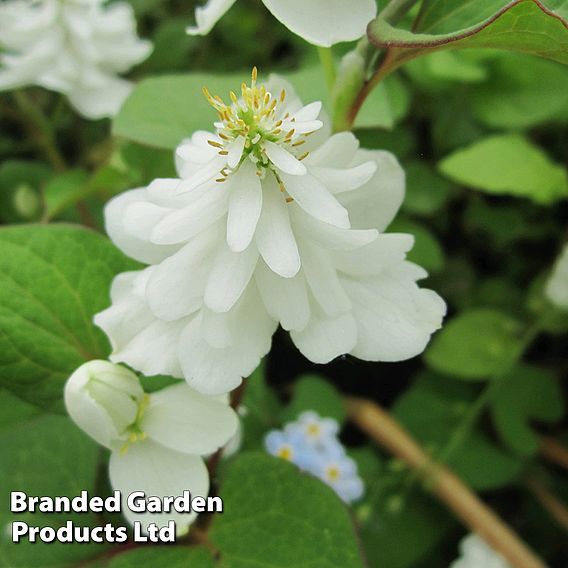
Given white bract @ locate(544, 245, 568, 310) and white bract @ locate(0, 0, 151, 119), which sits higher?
white bract @ locate(0, 0, 151, 119)

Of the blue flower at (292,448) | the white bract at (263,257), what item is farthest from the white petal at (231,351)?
the blue flower at (292,448)

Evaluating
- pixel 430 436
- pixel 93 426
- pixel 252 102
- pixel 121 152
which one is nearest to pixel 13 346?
pixel 93 426

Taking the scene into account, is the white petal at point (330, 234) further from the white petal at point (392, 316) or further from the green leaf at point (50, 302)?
the green leaf at point (50, 302)

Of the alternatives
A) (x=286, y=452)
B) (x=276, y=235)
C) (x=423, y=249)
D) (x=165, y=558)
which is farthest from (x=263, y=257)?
(x=423, y=249)

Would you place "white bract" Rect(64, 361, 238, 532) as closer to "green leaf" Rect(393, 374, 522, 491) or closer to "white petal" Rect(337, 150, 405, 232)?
"white petal" Rect(337, 150, 405, 232)

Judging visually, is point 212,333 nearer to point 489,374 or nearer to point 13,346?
point 13,346

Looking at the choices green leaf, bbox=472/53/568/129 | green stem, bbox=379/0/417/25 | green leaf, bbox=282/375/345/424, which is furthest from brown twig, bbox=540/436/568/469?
green stem, bbox=379/0/417/25
